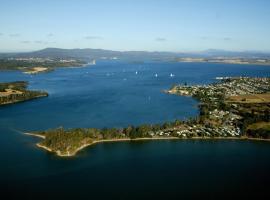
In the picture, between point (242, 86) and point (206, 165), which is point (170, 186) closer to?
point (206, 165)

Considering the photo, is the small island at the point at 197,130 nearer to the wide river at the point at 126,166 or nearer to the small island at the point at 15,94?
the wide river at the point at 126,166

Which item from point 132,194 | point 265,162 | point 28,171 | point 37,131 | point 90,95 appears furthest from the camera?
point 90,95

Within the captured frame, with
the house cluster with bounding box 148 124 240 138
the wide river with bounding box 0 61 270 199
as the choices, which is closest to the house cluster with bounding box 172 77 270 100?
the wide river with bounding box 0 61 270 199

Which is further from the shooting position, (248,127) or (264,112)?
(264,112)

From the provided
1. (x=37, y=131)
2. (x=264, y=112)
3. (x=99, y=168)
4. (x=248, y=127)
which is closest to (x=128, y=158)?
(x=99, y=168)

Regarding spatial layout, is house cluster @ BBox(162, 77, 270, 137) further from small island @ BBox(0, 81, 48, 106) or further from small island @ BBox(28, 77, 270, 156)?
small island @ BBox(0, 81, 48, 106)

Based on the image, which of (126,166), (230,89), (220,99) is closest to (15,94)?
(220,99)

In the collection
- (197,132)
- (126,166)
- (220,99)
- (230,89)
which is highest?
(230,89)

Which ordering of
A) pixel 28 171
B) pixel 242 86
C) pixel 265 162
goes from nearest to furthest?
pixel 28 171 < pixel 265 162 < pixel 242 86

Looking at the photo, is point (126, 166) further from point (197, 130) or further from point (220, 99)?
point (220, 99)

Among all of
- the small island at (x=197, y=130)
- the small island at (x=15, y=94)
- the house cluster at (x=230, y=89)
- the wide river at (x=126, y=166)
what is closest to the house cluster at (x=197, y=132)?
the small island at (x=197, y=130)
